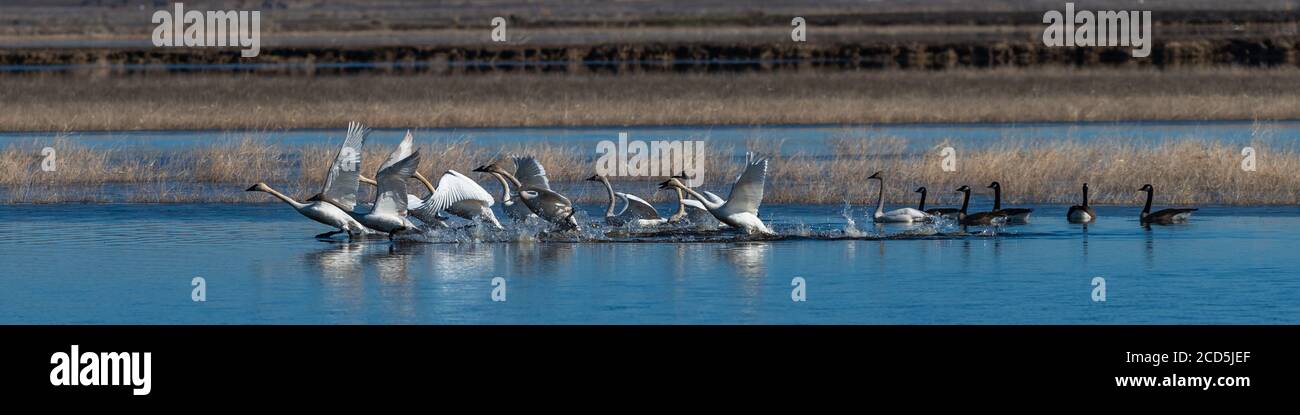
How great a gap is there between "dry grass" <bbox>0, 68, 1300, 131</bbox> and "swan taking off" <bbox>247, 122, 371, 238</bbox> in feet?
49.3

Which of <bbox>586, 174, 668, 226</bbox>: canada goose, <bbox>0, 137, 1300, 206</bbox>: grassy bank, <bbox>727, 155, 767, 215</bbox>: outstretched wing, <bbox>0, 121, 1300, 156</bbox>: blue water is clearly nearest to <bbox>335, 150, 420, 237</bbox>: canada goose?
<bbox>586, 174, 668, 226</bbox>: canada goose

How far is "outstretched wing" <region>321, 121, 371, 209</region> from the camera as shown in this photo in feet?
49.4

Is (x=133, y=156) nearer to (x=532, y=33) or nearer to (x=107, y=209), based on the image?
(x=107, y=209)

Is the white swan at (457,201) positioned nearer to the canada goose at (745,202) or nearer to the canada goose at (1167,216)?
the canada goose at (745,202)

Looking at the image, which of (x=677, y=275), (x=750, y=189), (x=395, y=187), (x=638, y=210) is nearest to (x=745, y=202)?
(x=750, y=189)

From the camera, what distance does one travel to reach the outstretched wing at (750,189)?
47.9 feet

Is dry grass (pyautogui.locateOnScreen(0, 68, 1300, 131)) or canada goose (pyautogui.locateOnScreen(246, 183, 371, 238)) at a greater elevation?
dry grass (pyautogui.locateOnScreen(0, 68, 1300, 131))

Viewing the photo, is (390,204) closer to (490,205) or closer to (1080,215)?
(490,205)

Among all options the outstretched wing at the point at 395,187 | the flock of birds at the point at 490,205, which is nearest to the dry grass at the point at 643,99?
the flock of birds at the point at 490,205

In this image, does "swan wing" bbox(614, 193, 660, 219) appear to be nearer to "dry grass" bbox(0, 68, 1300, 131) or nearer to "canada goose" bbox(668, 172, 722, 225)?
"canada goose" bbox(668, 172, 722, 225)

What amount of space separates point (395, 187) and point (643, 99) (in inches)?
969

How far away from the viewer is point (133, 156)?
2653 centimetres

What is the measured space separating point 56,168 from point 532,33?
189ft
